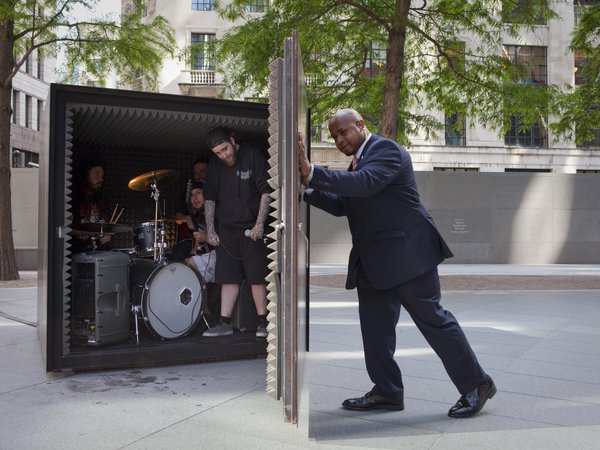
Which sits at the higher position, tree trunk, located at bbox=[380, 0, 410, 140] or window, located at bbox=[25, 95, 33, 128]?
window, located at bbox=[25, 95, 33, 128]

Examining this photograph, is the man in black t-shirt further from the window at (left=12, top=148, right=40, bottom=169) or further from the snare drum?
the window at (left=12, top=148, right=40, bottom=169)

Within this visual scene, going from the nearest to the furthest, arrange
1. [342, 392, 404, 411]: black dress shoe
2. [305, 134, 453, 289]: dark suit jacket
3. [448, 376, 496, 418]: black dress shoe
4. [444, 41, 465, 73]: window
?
[305, 134, 453, 289]: dark suit jacket < [448, 376, 496, 418]: black dress shoe < [342, 392, 404, 411]: black dress shoe < [444, 41, 465, 73]: window

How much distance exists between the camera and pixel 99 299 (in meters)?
6.63

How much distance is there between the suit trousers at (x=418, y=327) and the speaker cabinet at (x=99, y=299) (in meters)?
2.89

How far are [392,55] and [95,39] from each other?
646 cm

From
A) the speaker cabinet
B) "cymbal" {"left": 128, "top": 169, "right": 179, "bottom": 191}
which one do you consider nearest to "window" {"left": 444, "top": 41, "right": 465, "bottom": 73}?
"cymbal" {"left": 128, "top": 169, "right": 179, "bottom": 191}

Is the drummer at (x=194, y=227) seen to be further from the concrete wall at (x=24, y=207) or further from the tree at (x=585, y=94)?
the concrete wall at (x=24, y=207)

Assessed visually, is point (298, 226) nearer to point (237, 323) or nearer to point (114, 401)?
point (114, 401)

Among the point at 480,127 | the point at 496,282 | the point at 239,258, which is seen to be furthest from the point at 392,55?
the point at 480,127

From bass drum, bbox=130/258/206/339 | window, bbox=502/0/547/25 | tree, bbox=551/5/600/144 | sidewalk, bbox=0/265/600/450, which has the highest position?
window, bbox=502/0/547/25

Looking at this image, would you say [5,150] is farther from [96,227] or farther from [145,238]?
[96,227]

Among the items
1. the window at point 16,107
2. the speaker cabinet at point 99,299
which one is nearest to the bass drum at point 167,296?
the speaker cabinet at point 99,299

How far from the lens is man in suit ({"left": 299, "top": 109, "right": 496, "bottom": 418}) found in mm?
4496

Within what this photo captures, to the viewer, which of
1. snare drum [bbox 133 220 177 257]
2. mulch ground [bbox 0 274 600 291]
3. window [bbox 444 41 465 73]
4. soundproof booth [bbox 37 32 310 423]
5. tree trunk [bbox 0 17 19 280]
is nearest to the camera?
soundproof booth [bbox 37 32 310 423]
